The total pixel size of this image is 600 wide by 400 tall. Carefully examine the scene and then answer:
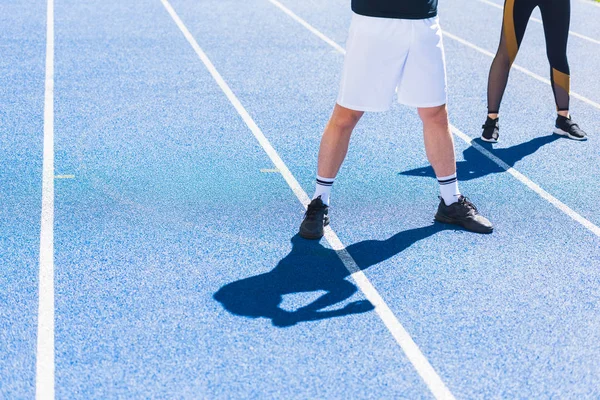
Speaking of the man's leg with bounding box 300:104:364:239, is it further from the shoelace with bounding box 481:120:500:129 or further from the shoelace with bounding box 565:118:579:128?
the shoelace with bounding box 565:118:579:128

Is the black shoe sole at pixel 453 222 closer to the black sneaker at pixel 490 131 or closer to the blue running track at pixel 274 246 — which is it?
the blue running track at pixel 274 246

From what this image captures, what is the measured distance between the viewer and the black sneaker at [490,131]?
6.44 m

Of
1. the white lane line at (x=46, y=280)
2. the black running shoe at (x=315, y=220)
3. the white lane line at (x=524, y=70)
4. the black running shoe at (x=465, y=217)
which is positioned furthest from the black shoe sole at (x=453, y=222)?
the white lane line at (x=524, y=70)

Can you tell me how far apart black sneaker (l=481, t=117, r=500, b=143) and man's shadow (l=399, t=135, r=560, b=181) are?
1.9 inches

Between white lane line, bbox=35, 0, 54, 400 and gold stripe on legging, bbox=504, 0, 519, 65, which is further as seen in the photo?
gold stripe on legging, bbox=504, 0, 519, 65

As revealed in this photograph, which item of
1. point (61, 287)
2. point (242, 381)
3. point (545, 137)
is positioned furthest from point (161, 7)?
point (242, 381)

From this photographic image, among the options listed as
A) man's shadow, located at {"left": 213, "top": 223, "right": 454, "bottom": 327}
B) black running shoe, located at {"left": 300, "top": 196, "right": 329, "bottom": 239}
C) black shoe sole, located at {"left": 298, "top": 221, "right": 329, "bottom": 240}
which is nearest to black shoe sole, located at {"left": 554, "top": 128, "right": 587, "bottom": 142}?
man's shadow, located at {"left": 213, "top": 223, "right": 454, "bottom": 327}

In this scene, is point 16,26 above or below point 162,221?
below

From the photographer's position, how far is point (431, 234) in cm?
483

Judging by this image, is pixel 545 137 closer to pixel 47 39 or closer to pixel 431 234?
pixel 431 234

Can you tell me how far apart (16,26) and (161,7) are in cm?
208

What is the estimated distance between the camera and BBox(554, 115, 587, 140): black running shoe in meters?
6.53

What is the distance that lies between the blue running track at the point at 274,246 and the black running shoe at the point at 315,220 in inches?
2.3

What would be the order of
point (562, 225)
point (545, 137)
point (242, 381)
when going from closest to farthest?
point (242, 381) → point (562, 225) → point (545, 137)
